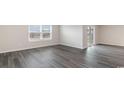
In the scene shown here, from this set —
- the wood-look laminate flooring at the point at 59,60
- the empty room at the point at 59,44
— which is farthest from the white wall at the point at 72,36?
the wood-look laminate flooring at the point at 59,60

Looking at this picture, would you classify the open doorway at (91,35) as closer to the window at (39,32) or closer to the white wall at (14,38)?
the window at (39,32)

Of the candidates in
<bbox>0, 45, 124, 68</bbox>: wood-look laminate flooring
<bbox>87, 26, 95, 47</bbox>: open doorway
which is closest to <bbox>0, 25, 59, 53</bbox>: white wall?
<bbox>0, 45, 124, 68</bbox>: wood-look laminate flooring

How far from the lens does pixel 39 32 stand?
6.06 m

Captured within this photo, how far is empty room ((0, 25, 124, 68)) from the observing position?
408 centimetres

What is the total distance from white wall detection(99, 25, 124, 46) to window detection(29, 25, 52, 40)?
3.61m

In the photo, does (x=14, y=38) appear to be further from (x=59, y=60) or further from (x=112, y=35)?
(x=112, y=35)
